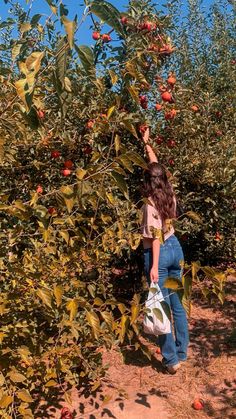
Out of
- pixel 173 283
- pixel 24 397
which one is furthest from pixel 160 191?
pixel 173 283

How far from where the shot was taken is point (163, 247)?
11.6 ft

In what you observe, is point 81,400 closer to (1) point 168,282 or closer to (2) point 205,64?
(1) point 168,282

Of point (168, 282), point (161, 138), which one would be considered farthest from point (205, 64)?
point (168, 282)

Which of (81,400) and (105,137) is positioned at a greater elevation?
(105,137)

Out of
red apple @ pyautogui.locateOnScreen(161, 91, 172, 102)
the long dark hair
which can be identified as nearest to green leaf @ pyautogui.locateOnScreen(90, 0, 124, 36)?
the long dark hair

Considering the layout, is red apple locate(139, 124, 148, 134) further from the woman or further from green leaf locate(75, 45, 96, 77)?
green leaf locate(75, 45, 96, 77)

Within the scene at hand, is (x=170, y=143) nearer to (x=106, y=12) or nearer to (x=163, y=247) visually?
(x=163, y=247)

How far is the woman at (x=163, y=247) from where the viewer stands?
11.3 ft

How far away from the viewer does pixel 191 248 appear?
5.96 metres

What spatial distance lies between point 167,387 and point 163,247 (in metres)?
1.01

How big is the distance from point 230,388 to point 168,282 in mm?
2293

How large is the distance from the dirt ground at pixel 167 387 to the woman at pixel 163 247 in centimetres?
18

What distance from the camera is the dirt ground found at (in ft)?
10.2

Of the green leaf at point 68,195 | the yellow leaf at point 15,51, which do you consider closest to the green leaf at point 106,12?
the yellow leaf at point 15,51
